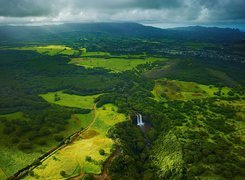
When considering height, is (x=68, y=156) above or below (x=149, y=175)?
above

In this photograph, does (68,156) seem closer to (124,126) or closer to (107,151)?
(107,151)

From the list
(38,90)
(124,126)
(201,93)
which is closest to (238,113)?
(201,93)

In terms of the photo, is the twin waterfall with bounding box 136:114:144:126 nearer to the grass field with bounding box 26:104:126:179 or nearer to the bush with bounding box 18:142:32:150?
the grass field with bounding box 26:104:126:179

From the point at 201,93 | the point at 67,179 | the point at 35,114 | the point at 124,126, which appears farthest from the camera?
the point at 201,93

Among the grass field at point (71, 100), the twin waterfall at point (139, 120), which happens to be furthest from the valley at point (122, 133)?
the twin waterfall at point (139, 120)

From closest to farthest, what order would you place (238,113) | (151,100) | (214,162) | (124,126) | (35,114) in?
(214,162), (124,126), (35,114), (238,113), (151,100)

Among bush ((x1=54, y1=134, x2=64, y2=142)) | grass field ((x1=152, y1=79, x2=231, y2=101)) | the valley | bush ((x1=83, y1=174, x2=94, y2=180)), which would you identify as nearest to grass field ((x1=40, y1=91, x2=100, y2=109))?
the valley

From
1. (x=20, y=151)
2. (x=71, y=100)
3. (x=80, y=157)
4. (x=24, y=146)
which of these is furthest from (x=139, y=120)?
(x=20, y=151)
